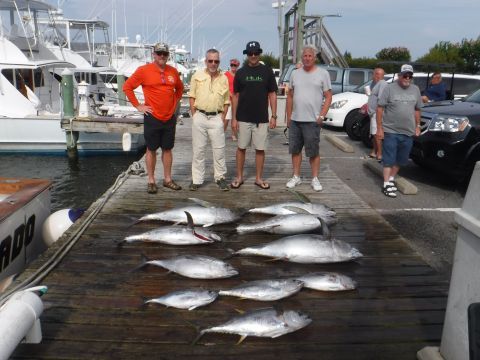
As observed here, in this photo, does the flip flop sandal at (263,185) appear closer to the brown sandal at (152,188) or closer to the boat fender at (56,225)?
the brown sandal at (152,188)

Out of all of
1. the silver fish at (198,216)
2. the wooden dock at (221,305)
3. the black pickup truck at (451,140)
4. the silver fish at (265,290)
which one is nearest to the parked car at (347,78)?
the black pickup truck at (451,140)

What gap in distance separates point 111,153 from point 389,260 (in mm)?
12853

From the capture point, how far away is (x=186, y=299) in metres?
2.97

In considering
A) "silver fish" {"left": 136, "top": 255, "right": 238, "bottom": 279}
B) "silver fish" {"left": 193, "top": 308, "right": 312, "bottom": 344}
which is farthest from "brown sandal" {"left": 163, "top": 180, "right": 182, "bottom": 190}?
"silver fish" {"left": 193, "top": 308, "right": 312, "bottom": 344}

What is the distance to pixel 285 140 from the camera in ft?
36.0

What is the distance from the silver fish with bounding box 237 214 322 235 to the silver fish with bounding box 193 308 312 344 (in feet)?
4.96

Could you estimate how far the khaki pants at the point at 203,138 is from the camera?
18.8ft

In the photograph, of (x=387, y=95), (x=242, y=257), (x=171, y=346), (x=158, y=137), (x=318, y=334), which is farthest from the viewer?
(x=387, y=95)

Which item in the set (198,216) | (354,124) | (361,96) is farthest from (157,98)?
(361,96)

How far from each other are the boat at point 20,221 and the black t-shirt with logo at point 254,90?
2.75 metres

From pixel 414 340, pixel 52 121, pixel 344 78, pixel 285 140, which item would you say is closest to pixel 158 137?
pixel 414 340

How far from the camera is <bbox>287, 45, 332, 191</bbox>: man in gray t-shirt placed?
224 inches

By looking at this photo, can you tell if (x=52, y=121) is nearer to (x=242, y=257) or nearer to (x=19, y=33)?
(x=19, y=33)

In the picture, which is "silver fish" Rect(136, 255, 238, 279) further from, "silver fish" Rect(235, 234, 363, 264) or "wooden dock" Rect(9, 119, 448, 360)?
"silver fish" Rect(235, 234, 363, 264)
